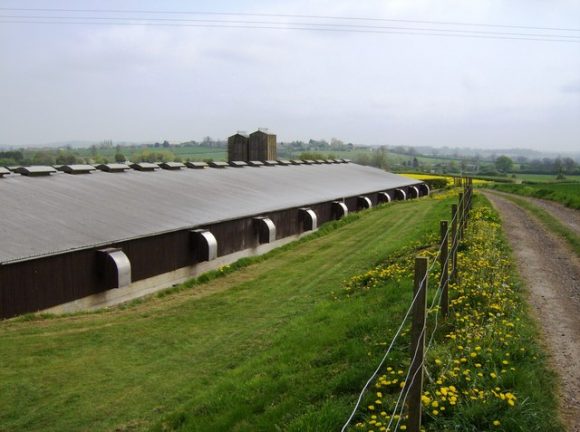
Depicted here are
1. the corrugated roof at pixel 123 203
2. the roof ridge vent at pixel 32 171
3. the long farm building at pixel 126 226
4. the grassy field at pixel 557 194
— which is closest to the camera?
the long farm building at pixel 126 226

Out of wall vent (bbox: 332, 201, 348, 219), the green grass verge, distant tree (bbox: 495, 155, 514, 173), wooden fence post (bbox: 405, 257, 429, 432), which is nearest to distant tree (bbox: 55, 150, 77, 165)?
wall vent (bbox: 332, 201, 348, 219)

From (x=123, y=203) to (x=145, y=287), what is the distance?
5926 millimetres

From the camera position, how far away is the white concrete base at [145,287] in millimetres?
18172

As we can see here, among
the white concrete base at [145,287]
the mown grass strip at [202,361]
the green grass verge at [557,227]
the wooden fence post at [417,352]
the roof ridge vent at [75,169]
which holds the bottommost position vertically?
the white concrete base at [145,287]

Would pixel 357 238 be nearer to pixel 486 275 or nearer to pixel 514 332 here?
pixel 486 275

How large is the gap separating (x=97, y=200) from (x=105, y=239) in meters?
5.56

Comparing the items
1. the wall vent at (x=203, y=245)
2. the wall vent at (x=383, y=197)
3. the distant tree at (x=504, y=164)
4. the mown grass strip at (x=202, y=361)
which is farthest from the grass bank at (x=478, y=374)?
the distant tree at (x=504, y=164)

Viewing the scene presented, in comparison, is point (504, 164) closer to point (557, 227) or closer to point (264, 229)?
point (557, 227)

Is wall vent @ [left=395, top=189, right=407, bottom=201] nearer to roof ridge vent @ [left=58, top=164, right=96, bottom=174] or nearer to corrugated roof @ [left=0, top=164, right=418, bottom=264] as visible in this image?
corrugated roof @ [left=0, top=164, right=418, bottom=264]

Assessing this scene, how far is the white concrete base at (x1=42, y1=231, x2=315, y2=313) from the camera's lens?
18.2 meters

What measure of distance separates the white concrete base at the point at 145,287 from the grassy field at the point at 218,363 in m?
1.32

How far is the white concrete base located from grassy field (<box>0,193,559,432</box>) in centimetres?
132

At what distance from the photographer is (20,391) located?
11.1 meters

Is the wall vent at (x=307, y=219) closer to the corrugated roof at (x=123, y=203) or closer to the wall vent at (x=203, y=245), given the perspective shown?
the corrugated roof at (x=123, y=203)
